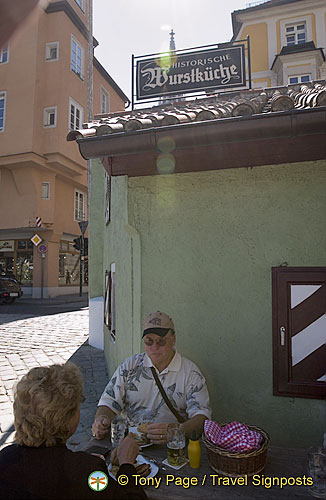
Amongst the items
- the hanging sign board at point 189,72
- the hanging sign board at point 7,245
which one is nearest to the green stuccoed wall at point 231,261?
A: the hanging sign board at point 189,72

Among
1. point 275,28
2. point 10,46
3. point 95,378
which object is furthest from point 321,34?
point 95,378

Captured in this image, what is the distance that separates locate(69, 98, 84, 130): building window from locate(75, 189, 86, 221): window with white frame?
4493 mm

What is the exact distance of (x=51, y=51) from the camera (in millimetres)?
22266

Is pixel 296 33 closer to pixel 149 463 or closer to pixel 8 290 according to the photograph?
pixel 8 290

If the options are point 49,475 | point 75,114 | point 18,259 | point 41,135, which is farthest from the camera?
point 18,259

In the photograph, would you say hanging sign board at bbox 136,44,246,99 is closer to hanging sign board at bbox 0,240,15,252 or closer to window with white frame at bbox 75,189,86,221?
window with white frame at bbox 75,189,86,221

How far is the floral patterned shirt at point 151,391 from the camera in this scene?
274 centimetres

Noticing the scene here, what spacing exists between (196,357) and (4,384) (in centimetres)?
383

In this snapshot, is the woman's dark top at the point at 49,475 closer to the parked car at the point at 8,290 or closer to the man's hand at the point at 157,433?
the man's hand at the point at 157,433

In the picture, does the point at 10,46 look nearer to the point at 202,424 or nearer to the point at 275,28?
the point at 275,28

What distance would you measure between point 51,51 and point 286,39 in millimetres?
14410

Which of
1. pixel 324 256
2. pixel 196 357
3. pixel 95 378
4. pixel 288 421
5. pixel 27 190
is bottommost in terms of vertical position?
pixel 95 378

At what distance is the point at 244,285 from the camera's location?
3428 mm

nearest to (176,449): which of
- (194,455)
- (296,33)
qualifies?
(194,455)
